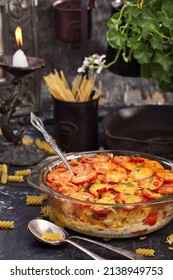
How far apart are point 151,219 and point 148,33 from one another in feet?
1.71

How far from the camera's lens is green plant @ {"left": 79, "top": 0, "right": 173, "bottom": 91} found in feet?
5.78

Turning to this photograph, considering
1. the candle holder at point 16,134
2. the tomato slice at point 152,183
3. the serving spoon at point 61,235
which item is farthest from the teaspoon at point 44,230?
the candle holder at point 16,134

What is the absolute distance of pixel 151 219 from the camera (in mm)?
1500

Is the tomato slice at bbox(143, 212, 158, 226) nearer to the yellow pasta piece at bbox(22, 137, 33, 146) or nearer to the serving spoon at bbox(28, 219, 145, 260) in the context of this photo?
the serving spoon at bbox(28, 219, 145, 260)

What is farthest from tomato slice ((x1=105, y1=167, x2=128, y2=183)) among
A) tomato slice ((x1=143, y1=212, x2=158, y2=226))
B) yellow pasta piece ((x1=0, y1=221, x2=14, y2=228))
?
yellow pasta piece ((x1=0, y1=221, x2=14, y2=228))

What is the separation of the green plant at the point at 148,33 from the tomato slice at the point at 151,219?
467 mm

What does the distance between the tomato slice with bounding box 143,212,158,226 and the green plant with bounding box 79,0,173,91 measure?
1.53 ft

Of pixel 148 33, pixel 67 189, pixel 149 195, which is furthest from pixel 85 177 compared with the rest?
pixel 148 33

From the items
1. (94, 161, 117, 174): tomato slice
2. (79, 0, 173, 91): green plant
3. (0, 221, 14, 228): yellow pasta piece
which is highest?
(79, 0, 173, 91): green plant

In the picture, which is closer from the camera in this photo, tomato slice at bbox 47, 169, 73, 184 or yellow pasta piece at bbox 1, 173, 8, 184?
tomato slice at bbox 47, 169, 73, 184

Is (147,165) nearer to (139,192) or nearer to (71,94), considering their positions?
(139,192)

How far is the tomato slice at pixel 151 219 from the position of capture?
1.49m

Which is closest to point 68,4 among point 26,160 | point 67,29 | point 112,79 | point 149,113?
point 67,29
